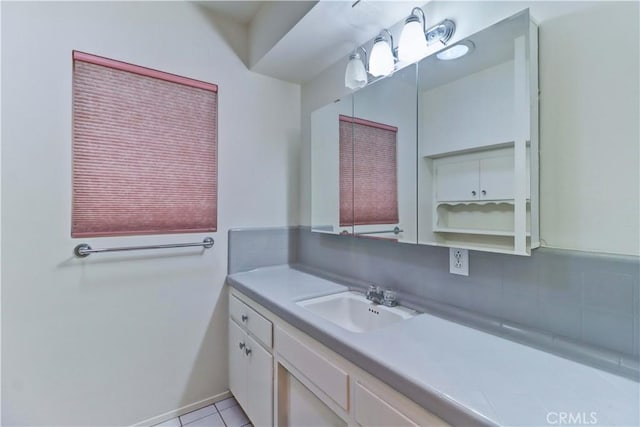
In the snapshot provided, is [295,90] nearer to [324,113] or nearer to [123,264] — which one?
[324,113]

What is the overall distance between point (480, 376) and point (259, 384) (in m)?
1.14

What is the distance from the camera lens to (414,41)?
1.29 m

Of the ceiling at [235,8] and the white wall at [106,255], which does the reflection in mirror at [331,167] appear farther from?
the ceiling at [235,8]

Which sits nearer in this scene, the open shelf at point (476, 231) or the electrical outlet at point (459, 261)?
the open shelf at point (476, 231)

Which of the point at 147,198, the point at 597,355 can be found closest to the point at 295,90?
the point at 147,198

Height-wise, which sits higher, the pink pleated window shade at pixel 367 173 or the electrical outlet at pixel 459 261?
the pink pleated window shade at pixel 367 173

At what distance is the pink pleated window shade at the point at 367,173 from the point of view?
5.05 feet

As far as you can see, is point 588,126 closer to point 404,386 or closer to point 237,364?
point 404,386

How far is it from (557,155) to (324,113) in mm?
1337

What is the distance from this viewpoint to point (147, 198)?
5.54 ft

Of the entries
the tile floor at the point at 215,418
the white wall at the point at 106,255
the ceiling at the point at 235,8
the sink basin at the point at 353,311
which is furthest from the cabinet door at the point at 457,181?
the tile floor at the point at 215,418

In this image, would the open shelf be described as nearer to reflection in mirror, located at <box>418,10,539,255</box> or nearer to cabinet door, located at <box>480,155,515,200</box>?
reflection in mirror, located at <box>418,10,539,255</box>

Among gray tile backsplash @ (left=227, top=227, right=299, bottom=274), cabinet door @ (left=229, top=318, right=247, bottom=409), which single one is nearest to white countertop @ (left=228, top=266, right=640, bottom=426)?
cabinet door @ (left=229, top=318, right=247, bottom=409)

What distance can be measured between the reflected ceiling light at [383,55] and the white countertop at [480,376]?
1172mm
